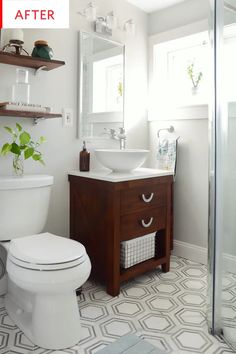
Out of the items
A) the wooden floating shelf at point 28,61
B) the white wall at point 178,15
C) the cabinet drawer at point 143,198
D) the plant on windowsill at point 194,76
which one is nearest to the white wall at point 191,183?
the plant on windowsill at point 194,76

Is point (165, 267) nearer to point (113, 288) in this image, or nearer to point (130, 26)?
point (113, 288)

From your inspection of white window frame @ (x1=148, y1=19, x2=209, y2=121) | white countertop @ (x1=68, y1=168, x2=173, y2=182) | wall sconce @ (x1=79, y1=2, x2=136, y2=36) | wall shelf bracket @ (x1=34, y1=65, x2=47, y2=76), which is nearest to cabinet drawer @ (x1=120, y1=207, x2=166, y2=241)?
white countertop @ (x1=68, y1=168, x2=173, y2=182)

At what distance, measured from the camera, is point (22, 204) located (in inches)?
72.2

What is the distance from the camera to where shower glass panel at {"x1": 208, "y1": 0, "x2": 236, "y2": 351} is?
59.3 inches

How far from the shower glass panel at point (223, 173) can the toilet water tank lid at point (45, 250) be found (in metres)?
0.68

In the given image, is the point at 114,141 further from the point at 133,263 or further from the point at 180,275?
the point at 180,275

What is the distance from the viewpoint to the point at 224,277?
5.16 ft

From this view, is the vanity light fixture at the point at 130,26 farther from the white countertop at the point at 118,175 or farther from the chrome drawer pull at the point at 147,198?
the chrome drawer pull at the point at 147,198

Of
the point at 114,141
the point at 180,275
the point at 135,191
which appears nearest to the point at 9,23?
the point at 114,141

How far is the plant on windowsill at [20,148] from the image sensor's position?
1.85 metres

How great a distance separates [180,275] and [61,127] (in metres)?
1.41

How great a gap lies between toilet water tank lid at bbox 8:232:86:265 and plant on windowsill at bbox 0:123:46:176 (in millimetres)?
478

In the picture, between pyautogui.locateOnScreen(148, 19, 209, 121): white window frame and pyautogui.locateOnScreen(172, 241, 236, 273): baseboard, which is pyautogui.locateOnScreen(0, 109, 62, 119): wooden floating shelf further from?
pyautogui.locateOnScreen(172, 241, 236, 273): baseboard

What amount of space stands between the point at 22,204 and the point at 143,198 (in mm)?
801
